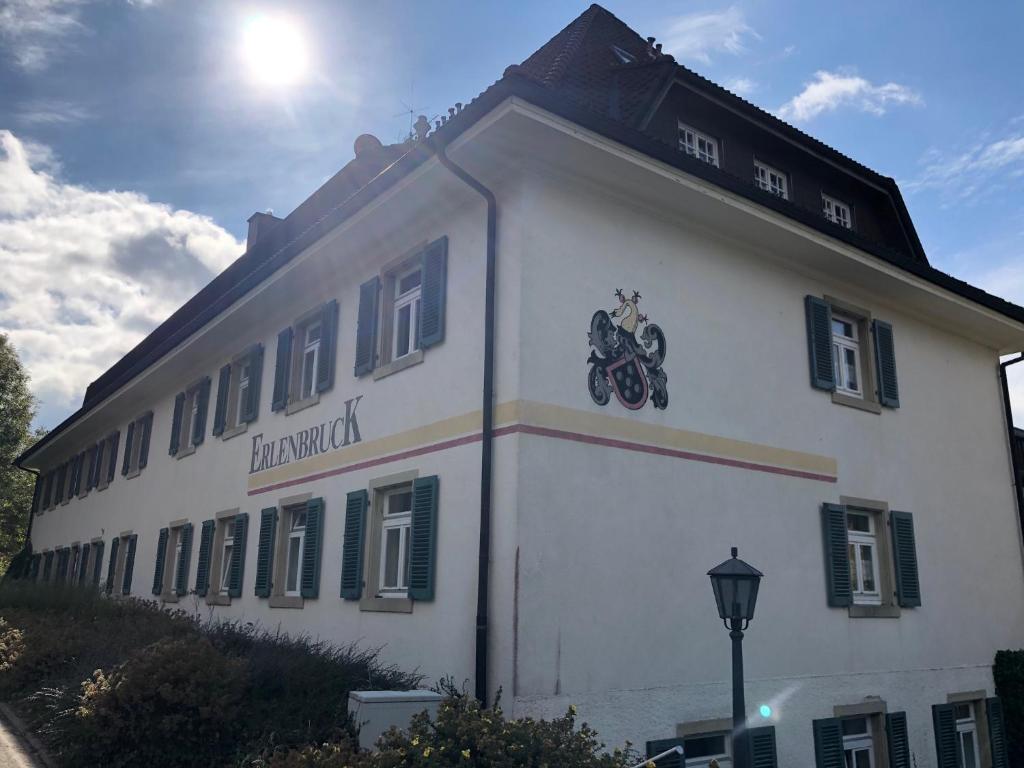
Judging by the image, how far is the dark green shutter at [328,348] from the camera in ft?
40.1

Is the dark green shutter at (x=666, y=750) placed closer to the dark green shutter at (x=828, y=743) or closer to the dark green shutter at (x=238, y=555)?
the dark green shutter at (x=828, y=743)

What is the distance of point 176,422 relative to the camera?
18250mm

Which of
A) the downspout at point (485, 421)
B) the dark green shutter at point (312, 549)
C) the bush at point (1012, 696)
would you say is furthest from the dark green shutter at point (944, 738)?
the dark green shutter at point (312, 549)

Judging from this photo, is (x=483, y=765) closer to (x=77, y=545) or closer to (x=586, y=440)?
(x=586, y=440)

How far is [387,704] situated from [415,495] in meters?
2.69

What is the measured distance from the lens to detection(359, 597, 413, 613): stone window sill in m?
9.60

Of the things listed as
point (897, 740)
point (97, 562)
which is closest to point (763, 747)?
point (897, 740)

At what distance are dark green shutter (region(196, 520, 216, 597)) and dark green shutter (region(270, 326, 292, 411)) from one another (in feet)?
9.77

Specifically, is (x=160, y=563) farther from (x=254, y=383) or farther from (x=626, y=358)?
(x=626, y=358)

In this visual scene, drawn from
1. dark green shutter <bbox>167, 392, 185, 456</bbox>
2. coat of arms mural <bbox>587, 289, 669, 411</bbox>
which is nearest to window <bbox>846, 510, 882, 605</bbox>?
coat of arms mural <bbox>587, 289, 669, 411</bbox>

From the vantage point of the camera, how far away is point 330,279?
12.6m

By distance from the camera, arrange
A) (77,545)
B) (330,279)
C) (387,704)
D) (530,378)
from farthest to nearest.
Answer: (77,545)
(330,279)
(530,378)
(387,704)

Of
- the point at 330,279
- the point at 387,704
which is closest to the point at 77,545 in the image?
the point at 330,279

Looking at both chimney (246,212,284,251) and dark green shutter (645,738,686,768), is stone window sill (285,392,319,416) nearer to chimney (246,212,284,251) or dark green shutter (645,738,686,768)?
dark green shutter (645,738,686,768)
